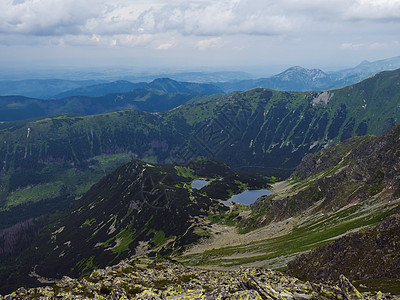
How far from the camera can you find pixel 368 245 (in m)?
77.6

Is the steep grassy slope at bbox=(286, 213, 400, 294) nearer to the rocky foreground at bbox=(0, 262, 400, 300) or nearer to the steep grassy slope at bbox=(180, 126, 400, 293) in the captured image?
the steep grassy slope at bbox=(180, 126, 400, 293)

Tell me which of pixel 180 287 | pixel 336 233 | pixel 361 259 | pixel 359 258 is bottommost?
pixel 336 233

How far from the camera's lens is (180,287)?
214 ft

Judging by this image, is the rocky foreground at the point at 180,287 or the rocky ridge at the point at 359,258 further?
the rocky ridge at the point at 359,258

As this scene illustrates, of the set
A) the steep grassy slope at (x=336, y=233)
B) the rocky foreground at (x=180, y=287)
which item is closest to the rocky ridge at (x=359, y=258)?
the steep grassy slope at (x=336, y=233)

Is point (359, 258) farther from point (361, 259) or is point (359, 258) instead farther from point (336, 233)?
point (336, 233)

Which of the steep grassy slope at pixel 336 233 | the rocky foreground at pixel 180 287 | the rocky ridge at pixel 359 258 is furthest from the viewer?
the steep grassy slope at pixel 336 233

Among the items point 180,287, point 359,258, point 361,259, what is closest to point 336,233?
point 359,258

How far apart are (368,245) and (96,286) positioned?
7241 centimetres

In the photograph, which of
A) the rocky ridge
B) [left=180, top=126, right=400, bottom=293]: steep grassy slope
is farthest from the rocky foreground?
[left=180, top=126, right=400, bottom=293]: steep grassy slope

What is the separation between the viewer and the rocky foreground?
1433 inches

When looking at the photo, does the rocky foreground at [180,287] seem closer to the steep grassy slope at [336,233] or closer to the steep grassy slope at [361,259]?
the steep grassy slope at [361,259]

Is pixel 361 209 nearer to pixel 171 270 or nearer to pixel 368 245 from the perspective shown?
pixel 368 245

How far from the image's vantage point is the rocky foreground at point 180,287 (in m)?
36.4
